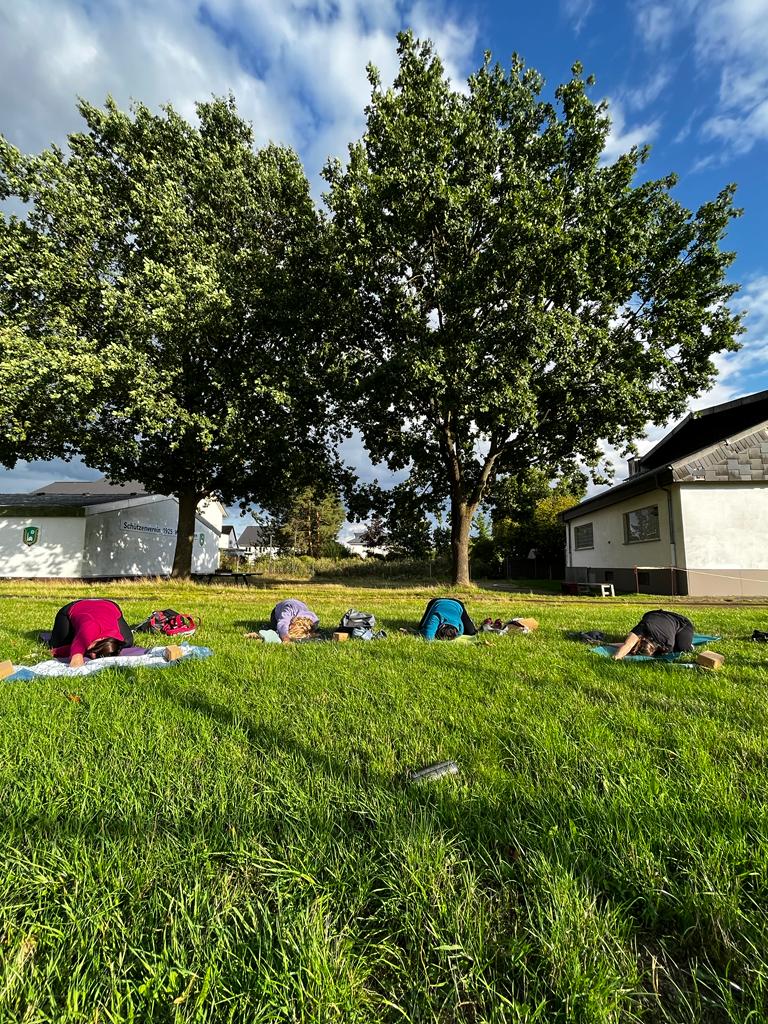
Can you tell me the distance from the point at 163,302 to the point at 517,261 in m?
11.5

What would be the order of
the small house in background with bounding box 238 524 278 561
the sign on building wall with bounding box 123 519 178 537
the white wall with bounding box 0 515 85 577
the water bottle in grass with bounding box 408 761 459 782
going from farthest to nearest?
the small house in background with bounding box 238 524 278 561 < the sign on building wall with bounding box 123 519 178 537 < the white wall with bounding box 0 515 85 577 < the water bottle in grass with bounding box 408 761 459 782

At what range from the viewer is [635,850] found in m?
1.85

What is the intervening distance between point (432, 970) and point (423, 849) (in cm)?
44

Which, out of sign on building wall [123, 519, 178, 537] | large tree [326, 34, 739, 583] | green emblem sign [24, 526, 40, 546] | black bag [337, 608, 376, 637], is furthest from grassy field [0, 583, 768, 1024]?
sign on building wall [123, 519, 178, 537]

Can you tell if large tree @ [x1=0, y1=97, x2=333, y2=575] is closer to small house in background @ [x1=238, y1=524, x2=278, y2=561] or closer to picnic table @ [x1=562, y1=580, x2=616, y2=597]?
picnic table @ [x1=562, y1=580, x2=616, y2=597]

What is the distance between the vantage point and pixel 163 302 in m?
16.0

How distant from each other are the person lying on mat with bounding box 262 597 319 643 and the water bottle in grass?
15.3 ft

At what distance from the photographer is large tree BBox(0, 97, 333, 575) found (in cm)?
1594

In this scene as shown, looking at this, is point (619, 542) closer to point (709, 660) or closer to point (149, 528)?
point (709, 660)

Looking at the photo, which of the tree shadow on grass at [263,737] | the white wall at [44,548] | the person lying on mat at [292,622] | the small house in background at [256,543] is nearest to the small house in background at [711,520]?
the person lying on mat at [292,622]

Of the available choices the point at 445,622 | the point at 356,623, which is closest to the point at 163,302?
the point at 356,623

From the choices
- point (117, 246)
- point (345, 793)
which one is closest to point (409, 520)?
point (117, 246)

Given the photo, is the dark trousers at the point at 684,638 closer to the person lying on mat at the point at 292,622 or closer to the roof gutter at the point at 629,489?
the person lying on mat at the point at 292,622

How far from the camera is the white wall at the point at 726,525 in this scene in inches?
594
